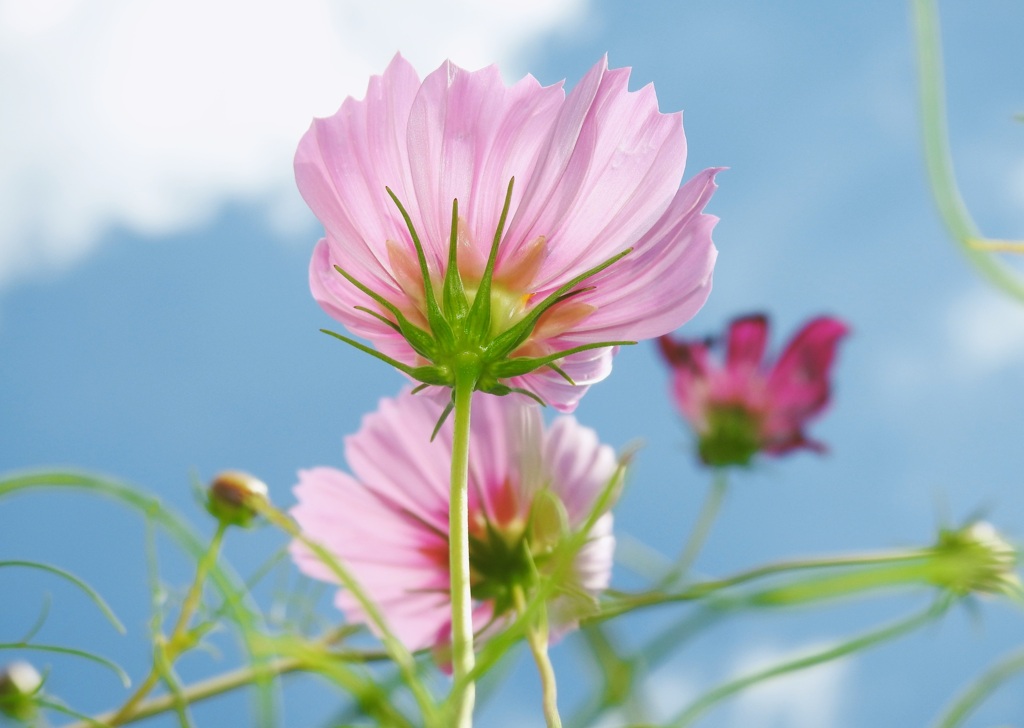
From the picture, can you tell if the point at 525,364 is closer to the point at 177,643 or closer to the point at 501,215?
the point at 501,215

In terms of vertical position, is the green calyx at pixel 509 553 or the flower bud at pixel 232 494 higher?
the flower bud at pixel 232 494

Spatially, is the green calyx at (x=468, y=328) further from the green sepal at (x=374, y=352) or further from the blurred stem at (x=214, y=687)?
the blurred stem at (x=214, y=687)

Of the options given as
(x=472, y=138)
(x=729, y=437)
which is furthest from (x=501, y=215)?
(x=729, y=437)

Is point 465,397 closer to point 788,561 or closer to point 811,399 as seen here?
point 788,561

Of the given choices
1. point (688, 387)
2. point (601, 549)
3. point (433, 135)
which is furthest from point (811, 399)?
point (433, 135)

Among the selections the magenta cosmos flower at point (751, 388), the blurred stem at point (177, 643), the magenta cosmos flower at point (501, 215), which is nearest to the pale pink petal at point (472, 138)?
the magenta cosmos flower at point (501, 215)
